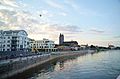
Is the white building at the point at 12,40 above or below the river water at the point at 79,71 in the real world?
above

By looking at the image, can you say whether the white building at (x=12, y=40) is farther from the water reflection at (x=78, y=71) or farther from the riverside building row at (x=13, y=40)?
the water reflection at (x=78, y=71)

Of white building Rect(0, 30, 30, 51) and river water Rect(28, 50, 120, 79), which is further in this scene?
white building Rect(0, 30, 30, 51)

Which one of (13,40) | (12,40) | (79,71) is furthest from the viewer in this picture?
(12,40)

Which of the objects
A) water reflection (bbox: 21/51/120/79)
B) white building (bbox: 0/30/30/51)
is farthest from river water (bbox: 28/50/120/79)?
white building (bbox: 0/30/30/51)

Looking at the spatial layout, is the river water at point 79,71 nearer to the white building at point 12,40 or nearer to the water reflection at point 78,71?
the water reflection at point 78,71

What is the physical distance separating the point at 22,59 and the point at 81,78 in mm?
13827

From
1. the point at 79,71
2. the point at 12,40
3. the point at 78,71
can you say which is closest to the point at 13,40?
the point at 12,40

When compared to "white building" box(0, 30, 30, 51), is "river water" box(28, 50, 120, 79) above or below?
below

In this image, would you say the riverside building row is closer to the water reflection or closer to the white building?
the white building

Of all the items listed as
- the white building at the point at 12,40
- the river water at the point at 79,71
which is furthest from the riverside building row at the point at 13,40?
the river water at the point at 79,71

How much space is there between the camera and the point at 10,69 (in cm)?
3575

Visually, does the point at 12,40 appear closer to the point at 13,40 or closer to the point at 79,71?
the point at 13,40

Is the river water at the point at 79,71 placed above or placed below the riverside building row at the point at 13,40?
below

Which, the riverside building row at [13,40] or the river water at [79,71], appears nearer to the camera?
the river water at [79,71]
